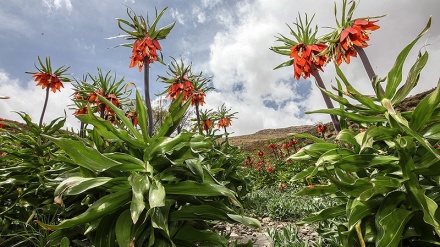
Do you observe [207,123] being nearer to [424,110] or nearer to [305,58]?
[305,58]

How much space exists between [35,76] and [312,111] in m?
5.57

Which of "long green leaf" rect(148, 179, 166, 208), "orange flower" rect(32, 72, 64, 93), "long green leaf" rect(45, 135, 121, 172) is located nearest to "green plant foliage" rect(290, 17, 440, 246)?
"long green leaf" rect(148, 179, 166, 208)

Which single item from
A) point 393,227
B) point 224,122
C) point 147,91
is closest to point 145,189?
point 393,227

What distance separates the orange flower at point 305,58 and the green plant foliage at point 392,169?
6.24 feet

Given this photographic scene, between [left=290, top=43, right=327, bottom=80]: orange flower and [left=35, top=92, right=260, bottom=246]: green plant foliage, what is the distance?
7.60ft

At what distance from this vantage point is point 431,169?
131 cm

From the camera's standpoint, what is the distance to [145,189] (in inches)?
53.1

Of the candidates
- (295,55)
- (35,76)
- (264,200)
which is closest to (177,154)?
(295,55)

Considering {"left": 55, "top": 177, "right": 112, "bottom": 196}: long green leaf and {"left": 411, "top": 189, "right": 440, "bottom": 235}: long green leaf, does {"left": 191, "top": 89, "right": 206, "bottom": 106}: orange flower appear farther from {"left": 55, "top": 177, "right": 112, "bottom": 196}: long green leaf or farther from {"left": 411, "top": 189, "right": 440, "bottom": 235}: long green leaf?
{"left": 411, "top": 189, "right": 440, "bottom": 235}: long green leaf

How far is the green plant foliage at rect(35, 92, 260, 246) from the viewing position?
1.33 metres

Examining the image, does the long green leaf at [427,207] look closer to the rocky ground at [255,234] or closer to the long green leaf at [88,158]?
the rocky ground at [255,234]

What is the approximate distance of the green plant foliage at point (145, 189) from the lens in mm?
1325

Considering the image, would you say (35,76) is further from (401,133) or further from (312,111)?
(401,133)

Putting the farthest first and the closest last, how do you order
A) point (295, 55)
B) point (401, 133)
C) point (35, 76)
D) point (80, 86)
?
1. point (35, 76)
2. point (80, 86)
3. point (295, 55)
4. point (401, 133)
